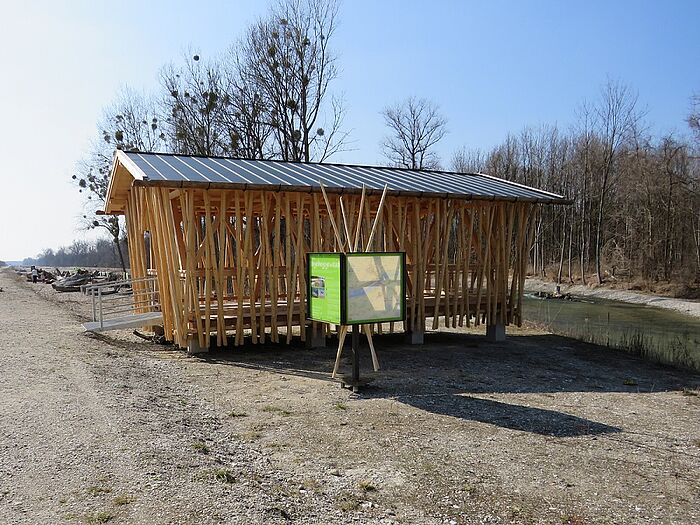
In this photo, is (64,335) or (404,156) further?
(404,156)

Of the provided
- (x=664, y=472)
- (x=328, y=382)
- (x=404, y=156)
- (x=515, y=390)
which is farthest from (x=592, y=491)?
(x=404, y=156)

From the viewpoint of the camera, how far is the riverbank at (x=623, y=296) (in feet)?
86.5

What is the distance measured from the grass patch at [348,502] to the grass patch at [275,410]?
2.52 metres

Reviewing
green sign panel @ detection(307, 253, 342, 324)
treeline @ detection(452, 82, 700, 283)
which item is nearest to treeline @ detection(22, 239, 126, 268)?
treeline @ detection(452, 82, 700, 283)

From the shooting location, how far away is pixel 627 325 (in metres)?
21.0

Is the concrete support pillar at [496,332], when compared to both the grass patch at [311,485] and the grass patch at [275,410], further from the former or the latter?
the grass patch at [311,485]

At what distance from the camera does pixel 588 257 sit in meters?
38.0

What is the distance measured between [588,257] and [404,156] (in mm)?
13413

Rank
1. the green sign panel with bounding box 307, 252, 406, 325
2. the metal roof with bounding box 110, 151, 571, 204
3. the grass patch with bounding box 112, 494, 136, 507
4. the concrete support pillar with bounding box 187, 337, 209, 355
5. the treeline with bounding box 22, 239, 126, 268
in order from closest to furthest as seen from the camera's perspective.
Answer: the grass patch with bounding box 112, 494, 136, 507 → the green sign panel with bounding box 307, 252, 406, 325 → the metal roof with bounding box 110, 151, 571, 204 → the concrete support pillar with bounding box 187, 337, 209, 355 → the treeline with bounding box 22, 239, 126, 268

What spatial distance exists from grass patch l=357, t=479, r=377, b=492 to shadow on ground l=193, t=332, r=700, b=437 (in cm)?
234

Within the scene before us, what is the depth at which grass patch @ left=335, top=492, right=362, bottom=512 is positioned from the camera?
14.5 ft

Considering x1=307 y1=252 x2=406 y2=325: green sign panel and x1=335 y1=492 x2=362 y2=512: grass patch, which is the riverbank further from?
x1=335 y1=492 x2=362 y2=512: grass patch

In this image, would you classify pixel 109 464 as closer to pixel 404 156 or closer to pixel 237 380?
pixel 237 380

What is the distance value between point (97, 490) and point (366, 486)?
2053mm
